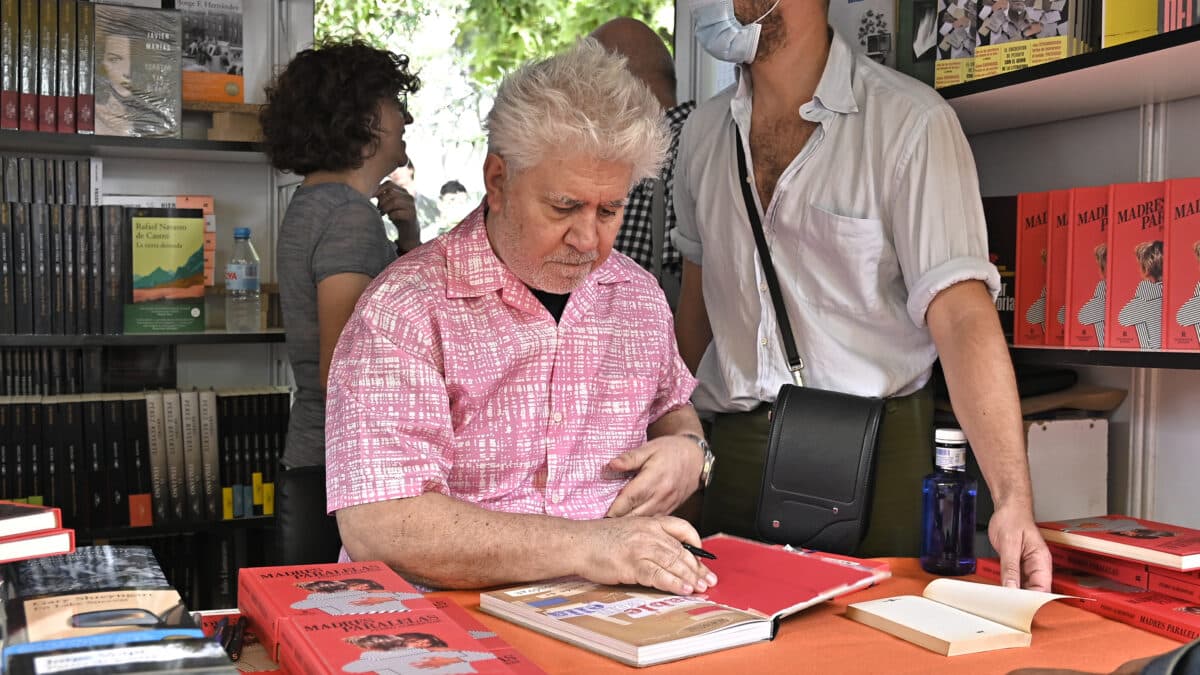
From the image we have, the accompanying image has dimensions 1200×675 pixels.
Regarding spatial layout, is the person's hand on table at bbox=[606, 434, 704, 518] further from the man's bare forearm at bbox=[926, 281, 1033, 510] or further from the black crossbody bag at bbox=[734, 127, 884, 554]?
the man's bare forearm at bbox=[926, 281, 1033, 510]

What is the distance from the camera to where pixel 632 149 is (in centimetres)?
159

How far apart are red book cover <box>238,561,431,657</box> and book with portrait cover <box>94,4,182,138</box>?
215cm

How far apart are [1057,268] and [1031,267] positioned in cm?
8

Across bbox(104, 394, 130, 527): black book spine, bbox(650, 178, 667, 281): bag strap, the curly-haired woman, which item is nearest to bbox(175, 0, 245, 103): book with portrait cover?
the curly-haired woman

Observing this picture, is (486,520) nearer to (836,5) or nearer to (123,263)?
(836,5)

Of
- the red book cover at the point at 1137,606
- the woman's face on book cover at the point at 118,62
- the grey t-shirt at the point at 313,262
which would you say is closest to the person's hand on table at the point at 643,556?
the red book cover at the point at 1137,606

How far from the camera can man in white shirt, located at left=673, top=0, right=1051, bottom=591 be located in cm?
200

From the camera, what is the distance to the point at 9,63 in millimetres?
2961

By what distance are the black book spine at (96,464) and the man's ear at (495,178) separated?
187cm

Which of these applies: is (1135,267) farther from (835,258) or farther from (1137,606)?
(1137,606)

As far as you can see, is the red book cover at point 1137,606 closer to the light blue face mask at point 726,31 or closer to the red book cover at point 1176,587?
the red book cover at point 1176,587

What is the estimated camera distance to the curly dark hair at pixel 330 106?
2502 mm

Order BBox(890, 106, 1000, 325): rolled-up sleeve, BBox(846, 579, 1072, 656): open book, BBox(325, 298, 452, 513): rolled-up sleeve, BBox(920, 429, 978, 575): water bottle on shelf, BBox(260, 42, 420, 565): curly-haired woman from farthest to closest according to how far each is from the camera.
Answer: BBox(260, 42, 420, 565): curly-haired woman < BBox(890, 106, 1000, 325): rolled-up sleeve < BBox(920, 429, 978, 575): water bottle on shelf < BBox(325, 298, 452, 513): rolled-up sleeve < BBox(846, 579, 1072, 656): open book

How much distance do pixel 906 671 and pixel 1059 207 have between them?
3.99 ft
